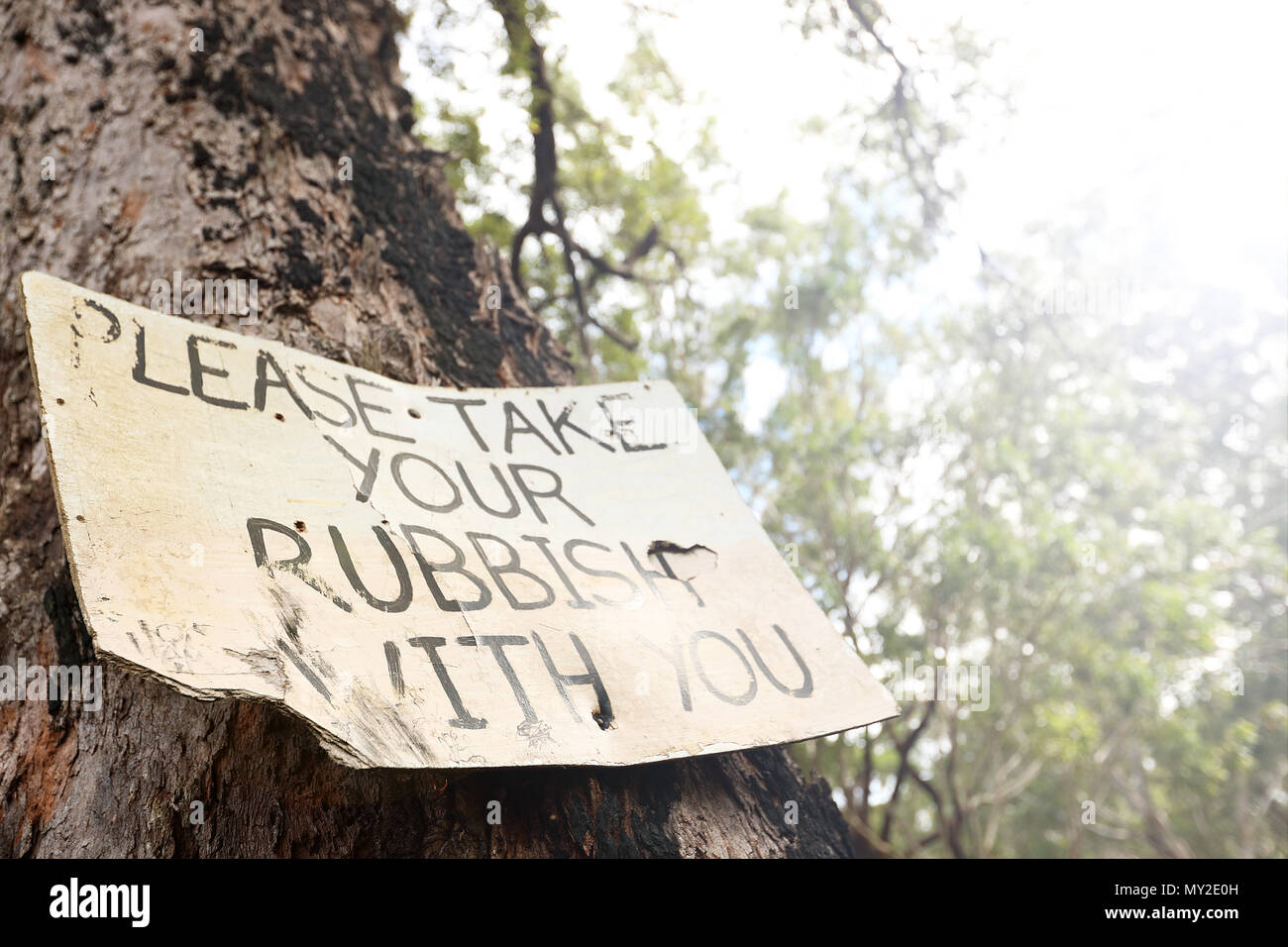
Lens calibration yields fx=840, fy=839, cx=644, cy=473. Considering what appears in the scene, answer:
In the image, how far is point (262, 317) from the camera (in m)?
1.78

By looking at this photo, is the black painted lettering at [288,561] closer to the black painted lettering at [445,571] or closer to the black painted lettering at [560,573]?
the black painted lettering at [445,571]

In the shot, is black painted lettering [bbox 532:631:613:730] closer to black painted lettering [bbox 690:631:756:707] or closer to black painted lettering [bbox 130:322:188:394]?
black painted lettering [bbox 690:631:756:707]

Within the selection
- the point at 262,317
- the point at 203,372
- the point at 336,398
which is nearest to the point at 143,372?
the point at 203,372

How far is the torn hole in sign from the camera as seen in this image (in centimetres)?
153

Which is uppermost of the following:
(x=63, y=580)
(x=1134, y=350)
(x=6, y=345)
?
(x=1134, y=350)

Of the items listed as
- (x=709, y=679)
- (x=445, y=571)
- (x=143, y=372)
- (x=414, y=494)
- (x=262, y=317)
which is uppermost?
(x=262, y=317)

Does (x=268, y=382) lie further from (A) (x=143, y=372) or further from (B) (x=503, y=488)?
(B) (x=503, y=488)

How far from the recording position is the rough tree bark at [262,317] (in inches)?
47.3

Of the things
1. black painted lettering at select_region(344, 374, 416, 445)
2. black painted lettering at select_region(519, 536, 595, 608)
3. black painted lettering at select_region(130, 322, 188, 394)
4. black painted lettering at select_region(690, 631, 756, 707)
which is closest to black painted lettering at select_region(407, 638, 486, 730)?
black painted lettering at select_region(519, 536, 595, 608)

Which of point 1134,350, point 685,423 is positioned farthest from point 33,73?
point 1134,350

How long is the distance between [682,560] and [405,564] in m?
0.51
